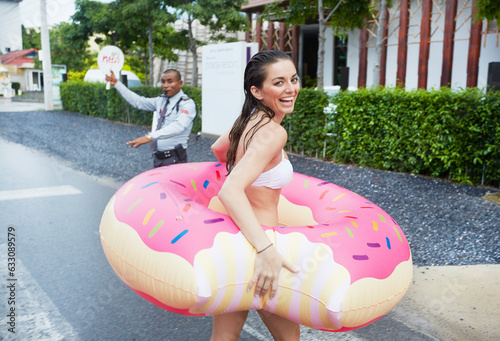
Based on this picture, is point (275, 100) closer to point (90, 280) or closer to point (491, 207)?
point (90, 280)

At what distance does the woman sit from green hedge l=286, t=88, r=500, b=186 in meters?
6.35

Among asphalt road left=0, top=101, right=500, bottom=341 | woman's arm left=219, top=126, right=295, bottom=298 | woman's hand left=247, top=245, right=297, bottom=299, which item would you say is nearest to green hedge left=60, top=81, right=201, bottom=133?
asphalt road left=0, top=101, right=500, bottom=341

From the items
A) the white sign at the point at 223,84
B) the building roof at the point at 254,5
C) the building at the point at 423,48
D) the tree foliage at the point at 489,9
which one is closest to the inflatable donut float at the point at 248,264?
the tree foliage at the point at 489,9

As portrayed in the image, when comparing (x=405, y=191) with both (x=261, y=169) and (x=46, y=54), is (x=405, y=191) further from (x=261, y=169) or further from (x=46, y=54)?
(x=46, y=54)

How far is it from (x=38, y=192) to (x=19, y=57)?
53954 mm

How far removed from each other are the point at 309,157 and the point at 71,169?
514 centimetres

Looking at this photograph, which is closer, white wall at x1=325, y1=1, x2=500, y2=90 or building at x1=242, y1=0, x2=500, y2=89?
white wall at x1=325, y1=1, x2=500, y2=90

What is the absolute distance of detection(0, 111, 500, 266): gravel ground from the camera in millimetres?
5209

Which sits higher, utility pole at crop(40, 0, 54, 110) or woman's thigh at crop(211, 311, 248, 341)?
utility pole at crop(40, 0, 54, 110)

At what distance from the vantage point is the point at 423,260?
4.82 metres

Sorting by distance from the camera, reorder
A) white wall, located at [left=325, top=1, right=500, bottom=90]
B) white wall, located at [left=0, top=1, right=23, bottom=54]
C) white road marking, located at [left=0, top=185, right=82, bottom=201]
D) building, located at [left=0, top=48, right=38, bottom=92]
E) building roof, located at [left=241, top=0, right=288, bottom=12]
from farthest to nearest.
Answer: building, located at [left=0, top=48, right=38, bottom=92]
white wall, located at [left=0, top=1, right=23, bottom=54]
building roof, located at [left=241, top=0, right=288, bottom=12]
white wall, located at [left=325, top=1, right=500, bottom=90]
white road marking, located at [left=0, top=185, right=82, bottom=201]

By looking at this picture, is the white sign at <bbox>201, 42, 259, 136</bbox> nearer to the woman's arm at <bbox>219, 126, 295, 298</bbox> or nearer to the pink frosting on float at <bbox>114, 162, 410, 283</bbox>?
the pink frosting on float at <bbox>114, 162, 410, 283</bbox>

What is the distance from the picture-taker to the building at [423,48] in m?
15.8

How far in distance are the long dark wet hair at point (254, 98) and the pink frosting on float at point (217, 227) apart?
380 mm
